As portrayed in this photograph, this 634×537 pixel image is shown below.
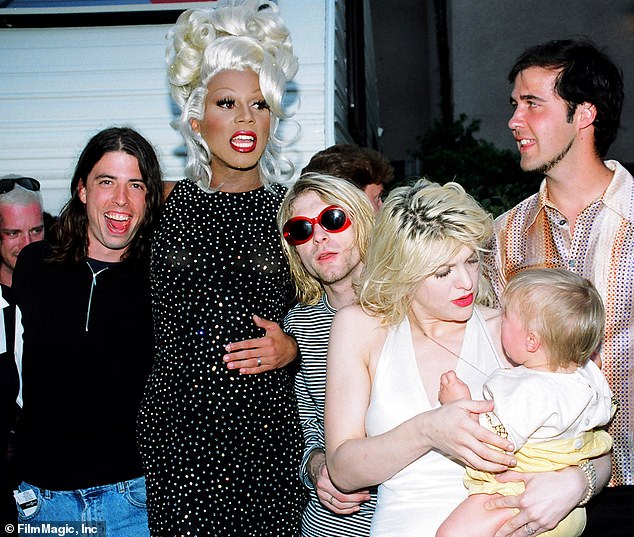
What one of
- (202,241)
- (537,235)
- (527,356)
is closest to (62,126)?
(202,241)

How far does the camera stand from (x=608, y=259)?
2928mm

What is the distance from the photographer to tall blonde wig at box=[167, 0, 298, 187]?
118 inches

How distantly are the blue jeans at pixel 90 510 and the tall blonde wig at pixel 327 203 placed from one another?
3.45 ft

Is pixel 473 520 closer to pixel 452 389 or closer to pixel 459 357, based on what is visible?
pixel 452 389

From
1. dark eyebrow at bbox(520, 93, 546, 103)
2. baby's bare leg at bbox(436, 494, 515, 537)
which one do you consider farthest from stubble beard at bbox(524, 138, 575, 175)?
baby's bare leg at bbox(436, 494, 515, 537)

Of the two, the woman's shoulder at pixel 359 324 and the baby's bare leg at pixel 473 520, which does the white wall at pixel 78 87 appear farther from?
the baby's bare leg at pixel 473 520

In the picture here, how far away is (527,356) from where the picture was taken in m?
2.21

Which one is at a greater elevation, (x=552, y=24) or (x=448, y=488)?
(x=552, y=24)

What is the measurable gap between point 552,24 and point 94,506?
411 inches

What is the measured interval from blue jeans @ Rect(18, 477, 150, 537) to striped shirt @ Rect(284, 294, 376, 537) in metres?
0.70

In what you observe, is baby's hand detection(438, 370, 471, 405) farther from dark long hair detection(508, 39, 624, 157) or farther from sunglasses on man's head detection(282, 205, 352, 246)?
dark long hair detection(508, 39, 624, 157)

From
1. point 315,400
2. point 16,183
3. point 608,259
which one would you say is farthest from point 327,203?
point 16,183

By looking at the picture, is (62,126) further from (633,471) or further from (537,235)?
(633,471)

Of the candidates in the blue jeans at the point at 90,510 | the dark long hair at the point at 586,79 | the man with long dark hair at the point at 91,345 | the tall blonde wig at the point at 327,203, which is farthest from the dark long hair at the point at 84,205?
the dark long hair at the point at 586,79
